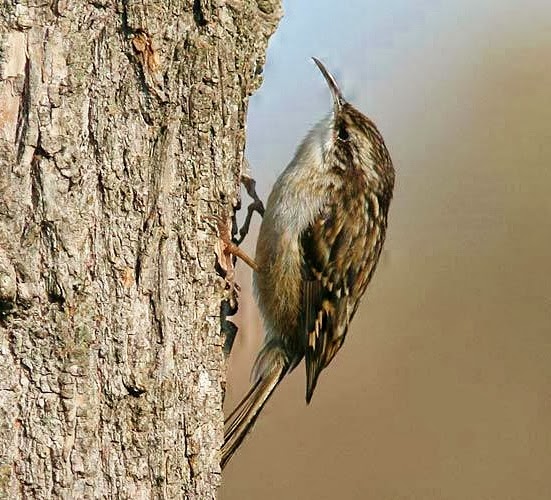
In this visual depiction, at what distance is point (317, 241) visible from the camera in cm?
337

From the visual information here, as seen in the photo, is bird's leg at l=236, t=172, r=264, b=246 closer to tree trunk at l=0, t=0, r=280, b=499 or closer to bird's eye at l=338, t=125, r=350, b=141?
bird's eye at l=338, t=125, r=350, b=141

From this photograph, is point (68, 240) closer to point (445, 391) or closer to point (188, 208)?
point (188, 208)

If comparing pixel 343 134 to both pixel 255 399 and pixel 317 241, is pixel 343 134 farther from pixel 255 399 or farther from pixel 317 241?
pixel 255 399

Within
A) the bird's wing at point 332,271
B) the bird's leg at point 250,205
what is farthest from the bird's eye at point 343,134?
the bird's leg at point 250,205

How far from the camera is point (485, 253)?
6.13 metres

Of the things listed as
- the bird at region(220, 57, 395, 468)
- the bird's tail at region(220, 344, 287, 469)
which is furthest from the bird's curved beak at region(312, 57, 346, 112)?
the bird's tail at region(220, 344, 287, 469)

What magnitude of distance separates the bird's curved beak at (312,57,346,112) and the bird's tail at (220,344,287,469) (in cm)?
73

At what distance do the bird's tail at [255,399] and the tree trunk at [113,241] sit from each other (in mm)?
340

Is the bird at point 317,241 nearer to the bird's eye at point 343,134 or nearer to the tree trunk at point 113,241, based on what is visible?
the bird's eye at point 343,134

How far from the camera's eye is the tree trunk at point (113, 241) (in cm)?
215

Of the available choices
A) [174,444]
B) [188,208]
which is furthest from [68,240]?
[174,444]

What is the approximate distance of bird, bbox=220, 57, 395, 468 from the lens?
329 centimetres

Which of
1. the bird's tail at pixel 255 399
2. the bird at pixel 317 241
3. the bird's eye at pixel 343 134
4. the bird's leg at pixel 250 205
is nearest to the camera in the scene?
the bird's tail at pixel 255 399

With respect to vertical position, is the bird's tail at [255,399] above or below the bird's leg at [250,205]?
below
